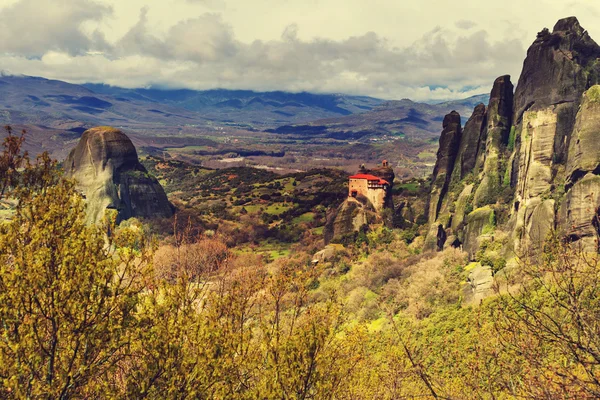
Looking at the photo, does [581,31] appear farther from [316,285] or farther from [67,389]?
[67,389]

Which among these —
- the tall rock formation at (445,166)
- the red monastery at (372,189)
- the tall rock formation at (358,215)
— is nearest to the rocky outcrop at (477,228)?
the tall rock formation at (445,166)

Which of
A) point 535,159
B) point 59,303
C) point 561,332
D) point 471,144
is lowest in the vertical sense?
point 561,332

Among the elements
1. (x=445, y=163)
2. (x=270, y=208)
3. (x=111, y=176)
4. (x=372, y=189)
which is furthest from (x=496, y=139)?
(x=111, y=176)

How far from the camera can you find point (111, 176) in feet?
360

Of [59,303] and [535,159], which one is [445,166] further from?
[59,303]

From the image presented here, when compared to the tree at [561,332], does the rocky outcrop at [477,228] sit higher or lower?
lower

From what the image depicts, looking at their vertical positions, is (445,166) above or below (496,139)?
below

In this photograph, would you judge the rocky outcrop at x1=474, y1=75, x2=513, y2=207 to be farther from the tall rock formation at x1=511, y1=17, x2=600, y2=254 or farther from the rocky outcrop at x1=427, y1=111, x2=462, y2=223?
the rocky outcrop at x1=427, y1=111, x2=462, y2=223

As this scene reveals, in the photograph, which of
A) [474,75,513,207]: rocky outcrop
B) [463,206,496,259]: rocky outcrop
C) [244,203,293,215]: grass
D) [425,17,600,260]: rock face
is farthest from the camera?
[244,203,293,215]: grass

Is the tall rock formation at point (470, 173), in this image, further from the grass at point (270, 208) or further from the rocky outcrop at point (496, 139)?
the grass at point (270, 208)

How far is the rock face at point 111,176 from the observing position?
10777 centimetres

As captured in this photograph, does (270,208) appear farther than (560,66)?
Yes

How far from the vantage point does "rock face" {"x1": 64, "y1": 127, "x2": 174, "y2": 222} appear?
354 ft

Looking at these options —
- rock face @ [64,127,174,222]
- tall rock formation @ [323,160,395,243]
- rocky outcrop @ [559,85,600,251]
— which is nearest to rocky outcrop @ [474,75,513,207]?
rocky outcrop @ [559,85,600,251]
